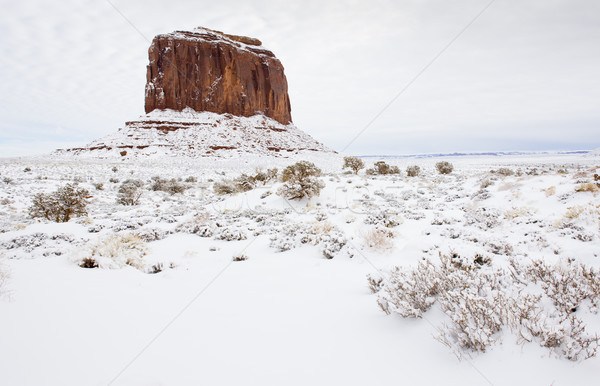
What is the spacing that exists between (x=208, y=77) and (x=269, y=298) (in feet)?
275

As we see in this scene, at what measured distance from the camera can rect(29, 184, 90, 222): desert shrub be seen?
357 inches

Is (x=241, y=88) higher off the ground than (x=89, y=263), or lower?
higher

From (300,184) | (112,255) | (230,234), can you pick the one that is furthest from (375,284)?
(300,184)

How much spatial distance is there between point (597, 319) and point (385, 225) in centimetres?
523

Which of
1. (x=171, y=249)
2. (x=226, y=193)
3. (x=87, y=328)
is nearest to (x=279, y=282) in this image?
(x=87, y=328)

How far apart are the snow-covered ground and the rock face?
242ft

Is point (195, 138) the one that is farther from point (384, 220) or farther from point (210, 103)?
point (384, 220)

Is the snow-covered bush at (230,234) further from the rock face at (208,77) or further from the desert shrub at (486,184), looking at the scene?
the rock face at (208,77)

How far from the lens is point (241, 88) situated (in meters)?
79.8

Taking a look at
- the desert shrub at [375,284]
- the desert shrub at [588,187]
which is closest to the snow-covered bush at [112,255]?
the desert shrub at [375,284]

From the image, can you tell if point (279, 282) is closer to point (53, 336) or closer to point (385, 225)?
point (53, 336)

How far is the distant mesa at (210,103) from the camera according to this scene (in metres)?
58.5

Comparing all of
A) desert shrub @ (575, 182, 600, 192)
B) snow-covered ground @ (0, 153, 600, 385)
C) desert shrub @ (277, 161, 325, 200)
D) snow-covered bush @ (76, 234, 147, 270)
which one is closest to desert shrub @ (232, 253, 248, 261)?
snow-covered ground @ (0, 153, 600, 385)

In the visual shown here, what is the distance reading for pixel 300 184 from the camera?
1152 centimetres
